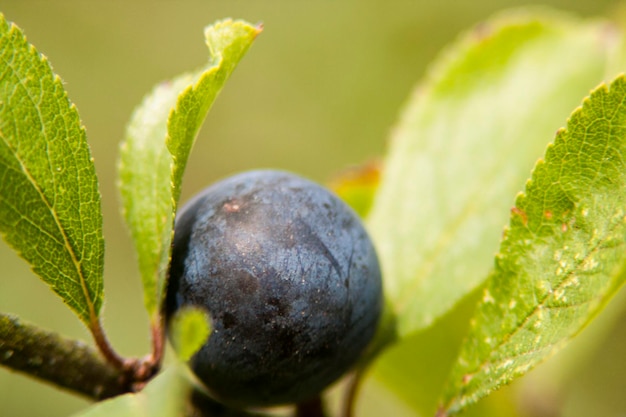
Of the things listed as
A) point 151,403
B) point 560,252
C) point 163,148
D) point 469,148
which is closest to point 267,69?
point 469,148

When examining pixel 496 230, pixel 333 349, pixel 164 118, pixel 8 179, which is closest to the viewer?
pixel 8 179

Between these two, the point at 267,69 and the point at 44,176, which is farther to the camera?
the point at 267,69

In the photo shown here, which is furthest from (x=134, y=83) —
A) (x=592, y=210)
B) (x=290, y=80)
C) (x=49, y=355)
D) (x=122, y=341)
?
(x=592, y=210)

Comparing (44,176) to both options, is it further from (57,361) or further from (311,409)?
(311,409)

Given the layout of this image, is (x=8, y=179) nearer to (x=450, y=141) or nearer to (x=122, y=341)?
(x=450, y=141)

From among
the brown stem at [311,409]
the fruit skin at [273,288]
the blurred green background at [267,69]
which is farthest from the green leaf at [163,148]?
the blurred green background at [267,69]

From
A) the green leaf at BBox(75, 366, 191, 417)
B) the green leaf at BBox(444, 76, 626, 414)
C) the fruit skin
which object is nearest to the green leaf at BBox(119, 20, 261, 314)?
the fruit skin

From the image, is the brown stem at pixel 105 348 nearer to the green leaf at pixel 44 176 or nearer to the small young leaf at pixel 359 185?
the green leaf at pixel 44 176
